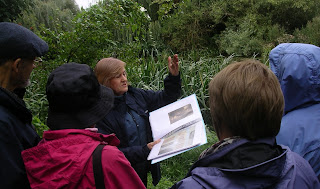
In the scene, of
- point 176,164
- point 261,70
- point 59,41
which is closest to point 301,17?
point 176,164

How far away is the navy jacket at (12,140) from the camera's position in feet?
4.90

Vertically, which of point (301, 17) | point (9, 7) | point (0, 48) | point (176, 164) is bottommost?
point (176, 164)

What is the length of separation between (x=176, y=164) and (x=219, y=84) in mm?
3316

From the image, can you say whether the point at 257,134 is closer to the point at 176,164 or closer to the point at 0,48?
the point at 0,48

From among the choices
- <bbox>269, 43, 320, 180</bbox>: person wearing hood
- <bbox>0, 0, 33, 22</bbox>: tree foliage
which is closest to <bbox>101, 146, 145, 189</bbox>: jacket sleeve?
<bbox>269, 43, 320, 180</bbox>: person wearing hood

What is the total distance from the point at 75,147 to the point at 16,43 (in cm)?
76

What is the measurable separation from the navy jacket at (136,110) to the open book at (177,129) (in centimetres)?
21

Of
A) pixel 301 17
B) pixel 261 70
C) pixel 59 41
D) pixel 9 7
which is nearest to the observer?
pixel 261 70

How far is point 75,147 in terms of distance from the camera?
1400 millimetres

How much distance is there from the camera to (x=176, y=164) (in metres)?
4.42

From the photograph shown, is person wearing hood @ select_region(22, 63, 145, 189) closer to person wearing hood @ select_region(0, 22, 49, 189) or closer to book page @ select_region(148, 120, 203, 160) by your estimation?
person wearing hood @ select_region(0, 22, 49, 189)

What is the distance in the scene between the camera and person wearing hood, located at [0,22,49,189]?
4.94 feet

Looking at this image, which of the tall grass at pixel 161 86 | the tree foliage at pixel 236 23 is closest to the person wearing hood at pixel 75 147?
the tall grass at pixel 161 86

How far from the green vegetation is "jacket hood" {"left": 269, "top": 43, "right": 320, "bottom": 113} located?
2.13 meters
